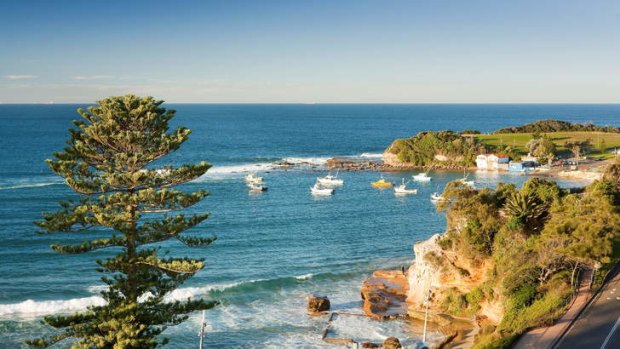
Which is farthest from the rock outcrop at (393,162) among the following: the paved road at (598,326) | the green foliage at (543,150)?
the paved road at (598,326)

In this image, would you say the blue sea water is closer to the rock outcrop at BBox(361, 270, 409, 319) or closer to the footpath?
the rock outcrop at BBox(361, 270, 409, 319)

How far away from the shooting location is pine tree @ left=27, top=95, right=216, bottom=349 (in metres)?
20.7

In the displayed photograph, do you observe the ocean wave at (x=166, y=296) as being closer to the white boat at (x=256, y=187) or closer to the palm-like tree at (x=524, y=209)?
the palm-like tree at (x=524, y=209)

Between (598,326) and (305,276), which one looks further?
(305,276)

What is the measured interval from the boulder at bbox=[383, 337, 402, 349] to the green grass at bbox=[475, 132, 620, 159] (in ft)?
269

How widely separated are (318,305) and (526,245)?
43.6ft

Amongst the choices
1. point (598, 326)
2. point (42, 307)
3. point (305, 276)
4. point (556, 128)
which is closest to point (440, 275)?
point (305, 276)

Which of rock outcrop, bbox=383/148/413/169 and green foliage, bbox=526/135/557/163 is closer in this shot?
green foliage, bbox=526/135/557/163

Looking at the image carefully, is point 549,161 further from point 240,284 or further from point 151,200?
point 151,200

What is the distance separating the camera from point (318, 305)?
3603 cm

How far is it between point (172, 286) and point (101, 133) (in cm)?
672

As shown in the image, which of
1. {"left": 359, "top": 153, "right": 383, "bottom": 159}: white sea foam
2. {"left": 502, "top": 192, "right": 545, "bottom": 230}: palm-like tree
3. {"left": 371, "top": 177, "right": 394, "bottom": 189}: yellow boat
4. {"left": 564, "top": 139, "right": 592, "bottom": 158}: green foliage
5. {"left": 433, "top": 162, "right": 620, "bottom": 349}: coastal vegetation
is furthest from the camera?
{"left": 359, "top": 153, "right": 383, "bottom": 159}: white sea foam

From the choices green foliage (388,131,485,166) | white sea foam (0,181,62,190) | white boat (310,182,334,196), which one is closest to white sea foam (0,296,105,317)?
white boat (310,182,334,196)

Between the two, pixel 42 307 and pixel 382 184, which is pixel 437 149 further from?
pixel 42 307
